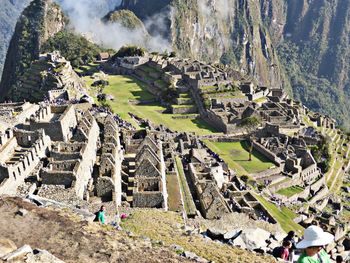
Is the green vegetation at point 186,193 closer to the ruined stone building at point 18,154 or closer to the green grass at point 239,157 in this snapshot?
the ruined stone building at point 18,154

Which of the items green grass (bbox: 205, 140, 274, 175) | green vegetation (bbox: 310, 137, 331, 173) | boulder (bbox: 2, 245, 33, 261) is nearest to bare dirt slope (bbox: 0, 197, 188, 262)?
boulder (bbox: 2, 245, 33, 261)

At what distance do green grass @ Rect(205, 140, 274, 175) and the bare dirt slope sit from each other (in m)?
27.3

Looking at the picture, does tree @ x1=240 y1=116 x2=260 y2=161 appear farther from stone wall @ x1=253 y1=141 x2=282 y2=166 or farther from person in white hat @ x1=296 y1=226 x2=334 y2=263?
person in white hat @ x1=296 y1=226 x2=334 y2=263

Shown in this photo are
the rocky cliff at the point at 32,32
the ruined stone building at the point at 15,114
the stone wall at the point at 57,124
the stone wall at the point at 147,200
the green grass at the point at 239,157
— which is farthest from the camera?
the rocky cliff at the point at 32,32

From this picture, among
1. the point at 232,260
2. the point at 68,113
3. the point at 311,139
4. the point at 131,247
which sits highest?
the point at 68,113

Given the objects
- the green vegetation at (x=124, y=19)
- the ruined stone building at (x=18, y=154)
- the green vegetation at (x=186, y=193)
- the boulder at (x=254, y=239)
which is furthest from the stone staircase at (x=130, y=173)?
the green vegetation at (x=124, y=19)

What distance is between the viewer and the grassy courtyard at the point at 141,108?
51.9m

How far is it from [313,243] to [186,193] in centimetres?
1976

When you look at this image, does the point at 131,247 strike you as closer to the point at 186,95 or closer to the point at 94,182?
the point at 94,182

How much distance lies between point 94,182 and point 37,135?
15.3 feet

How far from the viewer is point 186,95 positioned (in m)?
61.7

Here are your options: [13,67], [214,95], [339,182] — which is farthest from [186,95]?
[13,67]

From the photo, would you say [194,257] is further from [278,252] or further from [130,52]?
[130,52]

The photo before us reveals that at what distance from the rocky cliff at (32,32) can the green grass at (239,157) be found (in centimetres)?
7931
